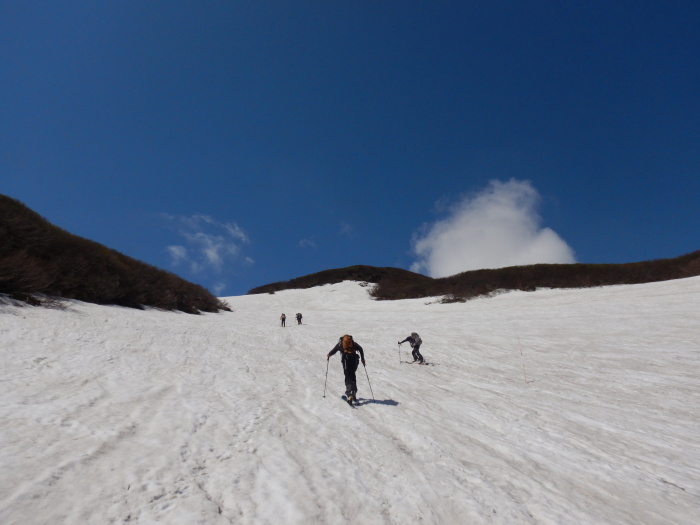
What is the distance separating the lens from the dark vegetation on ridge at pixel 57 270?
1634cm

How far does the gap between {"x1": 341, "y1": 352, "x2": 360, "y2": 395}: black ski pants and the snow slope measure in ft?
1.59

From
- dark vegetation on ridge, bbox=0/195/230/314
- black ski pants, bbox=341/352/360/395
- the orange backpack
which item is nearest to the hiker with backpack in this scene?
the orange backpack

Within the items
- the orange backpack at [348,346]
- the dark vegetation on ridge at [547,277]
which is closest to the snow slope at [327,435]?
the orange backpack at [348,346]

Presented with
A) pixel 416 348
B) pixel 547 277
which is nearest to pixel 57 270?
pixel 416 348

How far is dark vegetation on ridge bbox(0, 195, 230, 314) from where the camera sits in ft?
53.6

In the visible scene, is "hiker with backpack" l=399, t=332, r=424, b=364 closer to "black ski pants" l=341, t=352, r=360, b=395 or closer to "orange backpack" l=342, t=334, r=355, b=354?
"orange backpack" l=342, t=334, r=355, b=354

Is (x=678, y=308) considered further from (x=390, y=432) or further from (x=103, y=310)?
(x=103, y=310)

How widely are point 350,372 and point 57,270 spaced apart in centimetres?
2134

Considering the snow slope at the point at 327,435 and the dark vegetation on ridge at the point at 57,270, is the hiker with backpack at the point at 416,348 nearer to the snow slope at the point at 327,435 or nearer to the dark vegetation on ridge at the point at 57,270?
the snow slope at the point at 327,435

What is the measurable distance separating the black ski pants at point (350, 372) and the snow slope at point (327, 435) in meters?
0.48

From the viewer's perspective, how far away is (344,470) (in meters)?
4.72

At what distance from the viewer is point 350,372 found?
8.41 meters

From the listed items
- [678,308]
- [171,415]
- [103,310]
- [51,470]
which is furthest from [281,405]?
[678,308]

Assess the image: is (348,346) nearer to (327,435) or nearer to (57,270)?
(327,435)
